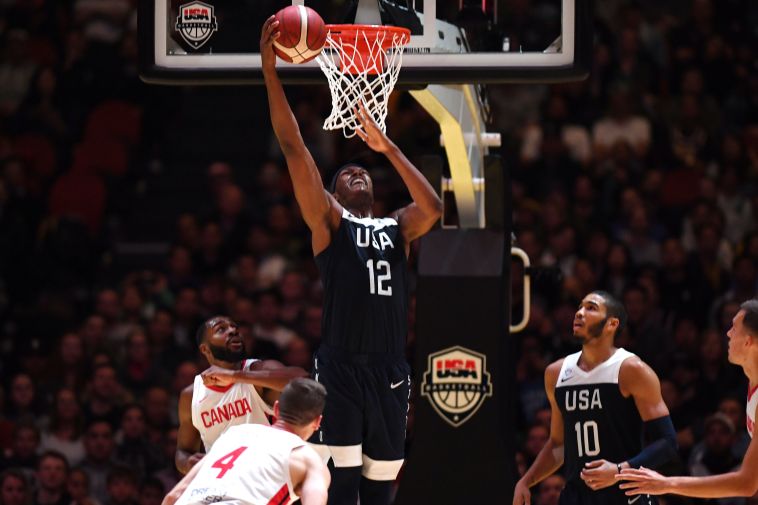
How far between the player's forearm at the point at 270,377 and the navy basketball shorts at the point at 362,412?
0.70 m

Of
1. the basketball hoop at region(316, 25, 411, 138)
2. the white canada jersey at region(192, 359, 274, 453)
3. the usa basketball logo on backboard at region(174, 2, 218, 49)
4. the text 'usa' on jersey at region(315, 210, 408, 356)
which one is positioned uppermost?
the usa basketball logo on backboard at region(174, 2, 218, 49)

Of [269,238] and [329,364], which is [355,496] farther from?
[269,238]

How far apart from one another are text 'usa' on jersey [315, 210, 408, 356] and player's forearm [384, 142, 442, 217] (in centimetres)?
23

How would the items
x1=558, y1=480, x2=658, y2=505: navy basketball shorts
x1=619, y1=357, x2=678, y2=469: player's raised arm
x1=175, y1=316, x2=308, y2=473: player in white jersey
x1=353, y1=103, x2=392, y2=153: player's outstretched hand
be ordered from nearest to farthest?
x1=353, y1=103, x2=392, y2=153: player's outstretched hand
x1=619, y1=357, x2=678, y2=469: player's raised arm
x1=558, y1=480, x2=658, y2=505: navy basketball shorts
x1=175, y1=316, x2=308, y2=473: player in white jersey

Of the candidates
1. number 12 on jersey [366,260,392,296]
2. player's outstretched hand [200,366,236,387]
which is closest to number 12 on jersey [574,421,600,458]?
→ number 12 on jersey [366,260,392,296]

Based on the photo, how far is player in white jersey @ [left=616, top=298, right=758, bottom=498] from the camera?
609cm

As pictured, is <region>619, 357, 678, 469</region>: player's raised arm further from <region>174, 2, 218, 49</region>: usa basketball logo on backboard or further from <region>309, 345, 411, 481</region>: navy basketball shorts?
<region>174, 2, 218, 49</region>: usa basketball logo on backboard

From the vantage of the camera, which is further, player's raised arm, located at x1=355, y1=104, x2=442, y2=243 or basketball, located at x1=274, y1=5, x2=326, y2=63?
player's raised arm, located at x1=355, y1=104, x2=442, y2=243

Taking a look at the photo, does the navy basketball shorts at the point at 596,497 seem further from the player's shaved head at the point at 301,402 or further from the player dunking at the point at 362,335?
the player's shaved head at the point at 301,402

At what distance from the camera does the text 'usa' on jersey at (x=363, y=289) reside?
21.6 ft

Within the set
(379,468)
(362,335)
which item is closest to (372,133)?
(362,335)

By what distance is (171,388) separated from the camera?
36.1 feet

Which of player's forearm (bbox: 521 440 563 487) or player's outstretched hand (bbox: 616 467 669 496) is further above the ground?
player's outstretched hand (bbox: 616 467 669 496)

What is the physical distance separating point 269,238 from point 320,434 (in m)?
5.72
